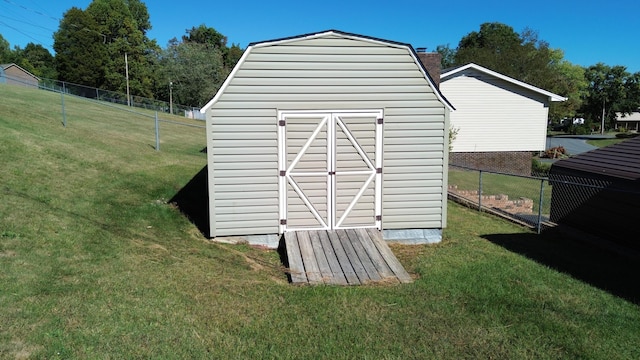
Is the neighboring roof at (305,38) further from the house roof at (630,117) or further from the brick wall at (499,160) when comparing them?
the house roof at (630,117)

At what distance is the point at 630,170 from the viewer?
28.6ft

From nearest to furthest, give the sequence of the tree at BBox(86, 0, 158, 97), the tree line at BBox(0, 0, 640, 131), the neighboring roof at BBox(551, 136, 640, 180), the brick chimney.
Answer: the neighboring roof at BBox(551, 136, 640, 180)
the brick chimney
the tree line at BBox(0, 0, 640, 131)
the tree at BBox(86, 0, 158, 97)

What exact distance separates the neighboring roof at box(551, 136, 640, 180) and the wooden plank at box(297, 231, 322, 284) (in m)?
6.50

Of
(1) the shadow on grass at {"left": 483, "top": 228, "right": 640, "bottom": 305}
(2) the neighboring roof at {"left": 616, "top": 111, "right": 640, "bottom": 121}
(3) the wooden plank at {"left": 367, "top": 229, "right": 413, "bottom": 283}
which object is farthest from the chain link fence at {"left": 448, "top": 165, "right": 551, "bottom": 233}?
(2) the neighboring roof at {"left": 616, "top": 111, "right": 640, "bottom": 121}

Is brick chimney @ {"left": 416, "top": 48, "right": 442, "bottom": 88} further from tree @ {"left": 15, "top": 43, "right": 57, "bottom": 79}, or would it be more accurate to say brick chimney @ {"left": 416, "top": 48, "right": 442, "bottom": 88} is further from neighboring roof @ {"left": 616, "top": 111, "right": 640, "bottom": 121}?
neighboring roof @ {"left": 616, "top": 111, "right": 640, "bottom": 121}

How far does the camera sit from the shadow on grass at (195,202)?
8.32m

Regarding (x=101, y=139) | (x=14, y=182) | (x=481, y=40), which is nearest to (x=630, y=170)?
(x=14, y=182)

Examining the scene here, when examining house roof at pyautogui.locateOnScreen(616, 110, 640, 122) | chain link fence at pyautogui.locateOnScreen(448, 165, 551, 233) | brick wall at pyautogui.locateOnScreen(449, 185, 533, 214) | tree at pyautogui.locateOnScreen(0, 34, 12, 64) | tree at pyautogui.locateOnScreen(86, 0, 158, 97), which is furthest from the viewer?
house roof at pyautogui.locateOnScreen(616, 110, 640, 122)

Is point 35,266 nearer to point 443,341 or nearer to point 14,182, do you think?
point 14,182

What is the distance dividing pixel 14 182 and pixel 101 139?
639cm

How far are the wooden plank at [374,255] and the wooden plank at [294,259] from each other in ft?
3.45

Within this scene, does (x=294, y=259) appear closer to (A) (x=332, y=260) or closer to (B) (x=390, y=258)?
(A) (x=332, y=260)

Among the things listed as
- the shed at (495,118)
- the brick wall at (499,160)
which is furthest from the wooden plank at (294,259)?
the brick wall at (499,160)

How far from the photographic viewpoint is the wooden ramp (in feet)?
18.8
